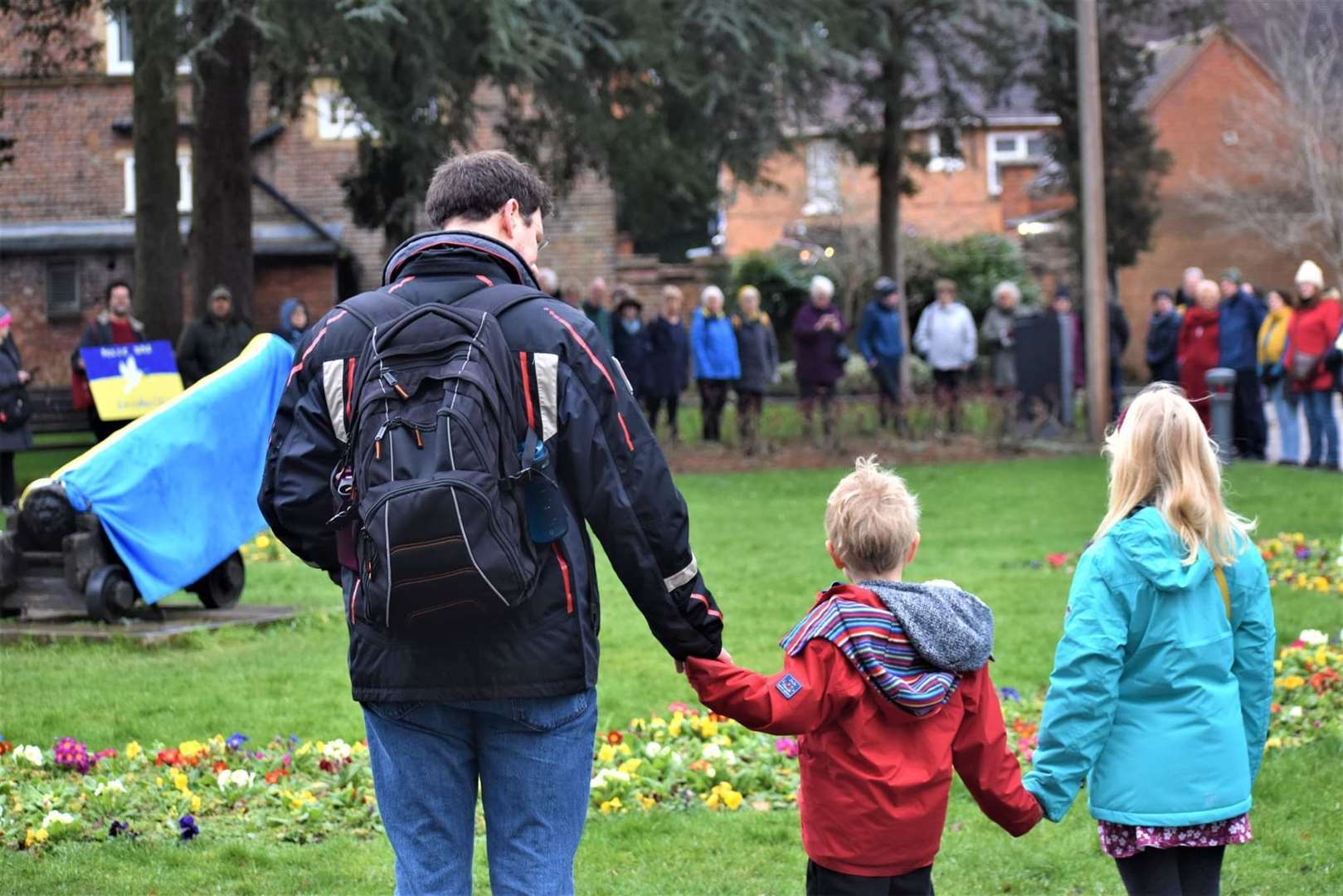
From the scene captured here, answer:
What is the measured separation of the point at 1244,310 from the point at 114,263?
2285cm

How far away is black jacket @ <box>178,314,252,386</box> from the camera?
54.7 ft

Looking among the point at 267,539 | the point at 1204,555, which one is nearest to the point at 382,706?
the point at 1204,555

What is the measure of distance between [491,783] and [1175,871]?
1.72 meters

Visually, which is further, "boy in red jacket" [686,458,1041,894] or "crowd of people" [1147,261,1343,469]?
"crowd of people" [1147,261,1343,469]

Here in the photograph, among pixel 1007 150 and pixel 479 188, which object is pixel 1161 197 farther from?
pixel 479 188

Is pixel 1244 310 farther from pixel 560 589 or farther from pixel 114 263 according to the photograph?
pixel 114 263

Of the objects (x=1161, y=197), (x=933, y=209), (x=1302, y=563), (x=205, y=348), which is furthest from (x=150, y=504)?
(x=933, y=209)

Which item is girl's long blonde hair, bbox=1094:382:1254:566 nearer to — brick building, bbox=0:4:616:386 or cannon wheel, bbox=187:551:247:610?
cannon wheel, bbox=187:551:247:610

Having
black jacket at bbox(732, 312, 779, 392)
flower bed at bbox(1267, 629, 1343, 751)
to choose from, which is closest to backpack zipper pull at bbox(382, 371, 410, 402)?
flower bed at bbox(1267, 629, 1343, 751)

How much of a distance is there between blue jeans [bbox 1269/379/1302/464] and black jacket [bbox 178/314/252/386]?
36.7 ft

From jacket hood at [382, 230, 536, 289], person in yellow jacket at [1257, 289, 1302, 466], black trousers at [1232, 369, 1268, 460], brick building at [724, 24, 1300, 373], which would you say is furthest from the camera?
brick building at [724, 24, 1300, 373]

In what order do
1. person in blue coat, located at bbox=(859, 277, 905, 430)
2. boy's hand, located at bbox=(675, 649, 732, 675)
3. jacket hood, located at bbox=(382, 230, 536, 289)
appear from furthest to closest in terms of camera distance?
person in blue coat, located at bbox=(859, 277, 905, 430) → boy's hand, located at bbox=(675, 649, 732, 675) → jacket hood, located at bbox=(382, 230, 536, 289)

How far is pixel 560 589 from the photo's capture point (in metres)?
3.42

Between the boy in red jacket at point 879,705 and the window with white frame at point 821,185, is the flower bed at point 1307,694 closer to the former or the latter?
the boy in red jacket at point 879,705
